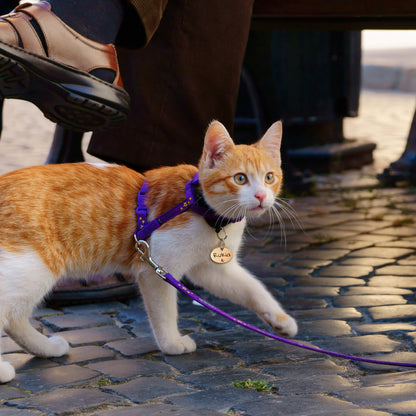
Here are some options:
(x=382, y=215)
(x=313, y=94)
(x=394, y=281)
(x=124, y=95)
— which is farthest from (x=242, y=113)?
(x=124, y=95)

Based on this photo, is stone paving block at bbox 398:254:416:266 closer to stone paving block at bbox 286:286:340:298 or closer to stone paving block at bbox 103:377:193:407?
stone paving block at bbox 286:286:340:298

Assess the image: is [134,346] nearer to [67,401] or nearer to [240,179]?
[67,401]

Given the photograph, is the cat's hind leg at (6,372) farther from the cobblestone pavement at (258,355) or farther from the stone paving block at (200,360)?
the stone paving block at (200,360)

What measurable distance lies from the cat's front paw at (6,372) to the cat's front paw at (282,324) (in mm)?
887

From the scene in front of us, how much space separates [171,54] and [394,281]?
1465mm

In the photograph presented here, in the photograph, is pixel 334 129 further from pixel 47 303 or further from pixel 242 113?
pixel 47 303

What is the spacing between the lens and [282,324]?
259 centimetres

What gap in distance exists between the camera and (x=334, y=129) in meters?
7.09

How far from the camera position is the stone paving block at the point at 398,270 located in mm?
3625

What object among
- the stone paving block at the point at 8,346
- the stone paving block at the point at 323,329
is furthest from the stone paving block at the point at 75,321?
the stone paving block at the point at 323,329

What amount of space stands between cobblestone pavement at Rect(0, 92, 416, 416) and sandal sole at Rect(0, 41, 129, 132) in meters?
0.83

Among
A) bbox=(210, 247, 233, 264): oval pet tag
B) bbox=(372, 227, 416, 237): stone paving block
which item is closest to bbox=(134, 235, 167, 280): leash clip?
bbox=(210, 247, 233, 264): oval pet tag

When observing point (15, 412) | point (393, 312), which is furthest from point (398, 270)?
point (15, 412)

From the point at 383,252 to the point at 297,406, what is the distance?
2146mm
